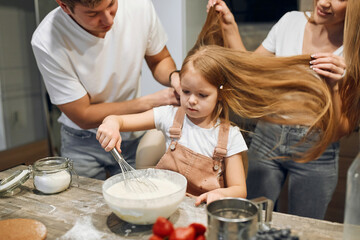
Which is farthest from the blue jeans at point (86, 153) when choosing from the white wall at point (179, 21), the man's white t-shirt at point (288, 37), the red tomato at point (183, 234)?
the white wall at point (179, 21)

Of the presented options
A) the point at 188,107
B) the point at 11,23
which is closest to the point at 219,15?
the point at 188,107

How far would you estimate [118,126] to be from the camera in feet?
4.43

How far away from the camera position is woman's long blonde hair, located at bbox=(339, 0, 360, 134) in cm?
134

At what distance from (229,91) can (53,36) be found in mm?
787

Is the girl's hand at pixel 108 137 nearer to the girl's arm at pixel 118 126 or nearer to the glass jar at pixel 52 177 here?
the girl's arm at pixel 118 126

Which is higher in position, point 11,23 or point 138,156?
→ point 11,23

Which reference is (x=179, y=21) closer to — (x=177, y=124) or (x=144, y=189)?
(x=177, y=124)

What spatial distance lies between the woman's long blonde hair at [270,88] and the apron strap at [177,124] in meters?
0.16

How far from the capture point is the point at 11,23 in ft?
10.2

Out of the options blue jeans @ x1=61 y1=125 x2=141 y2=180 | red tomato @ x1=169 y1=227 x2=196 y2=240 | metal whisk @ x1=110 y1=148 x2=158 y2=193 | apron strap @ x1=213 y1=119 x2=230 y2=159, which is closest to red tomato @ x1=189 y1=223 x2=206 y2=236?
red tomato @ x1=169 y1=227 x2=196 y2=240

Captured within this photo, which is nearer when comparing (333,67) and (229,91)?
(333,67)

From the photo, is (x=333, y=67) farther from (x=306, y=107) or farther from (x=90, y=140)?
(x=90, y=140)

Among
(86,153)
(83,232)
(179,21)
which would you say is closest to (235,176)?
(83,232)

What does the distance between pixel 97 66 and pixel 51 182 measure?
1.96 feet
